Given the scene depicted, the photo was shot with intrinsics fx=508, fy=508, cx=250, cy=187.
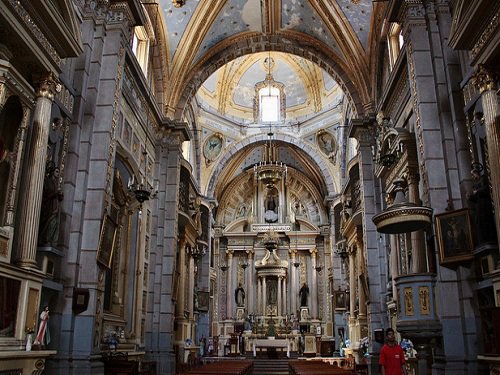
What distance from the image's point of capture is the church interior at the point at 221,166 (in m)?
7.78

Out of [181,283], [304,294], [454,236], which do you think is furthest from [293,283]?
[454,236]

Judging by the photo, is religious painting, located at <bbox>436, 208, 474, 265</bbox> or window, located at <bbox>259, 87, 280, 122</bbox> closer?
religious painting, located at <bbox>436, 208, 474, 265</bbox>

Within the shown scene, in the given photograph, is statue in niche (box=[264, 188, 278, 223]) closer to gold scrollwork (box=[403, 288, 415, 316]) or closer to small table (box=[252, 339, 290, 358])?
small table (box=[252, 339, 290, 358])

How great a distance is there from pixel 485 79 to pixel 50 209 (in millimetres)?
7371

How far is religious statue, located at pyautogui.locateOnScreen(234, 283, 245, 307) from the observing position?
1143 inches

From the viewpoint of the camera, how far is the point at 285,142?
26.9 metres

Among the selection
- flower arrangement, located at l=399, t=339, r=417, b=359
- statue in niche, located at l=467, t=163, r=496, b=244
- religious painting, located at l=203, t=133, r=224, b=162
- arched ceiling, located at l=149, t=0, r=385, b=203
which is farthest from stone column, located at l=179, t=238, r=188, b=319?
statue in niche, located at l=467, t=163, r=496, b=244

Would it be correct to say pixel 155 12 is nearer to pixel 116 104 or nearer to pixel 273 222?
pixel 116 104

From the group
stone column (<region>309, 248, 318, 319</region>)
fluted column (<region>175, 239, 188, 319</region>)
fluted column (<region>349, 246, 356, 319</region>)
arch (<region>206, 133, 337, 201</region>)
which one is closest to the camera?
fluted column (<region>175, 239, 188, 319</region>)

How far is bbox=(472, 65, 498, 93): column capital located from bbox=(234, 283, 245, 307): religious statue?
2298cm

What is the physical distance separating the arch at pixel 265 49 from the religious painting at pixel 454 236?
8.81 m

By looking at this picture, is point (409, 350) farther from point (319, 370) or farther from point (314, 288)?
point (314, 288)

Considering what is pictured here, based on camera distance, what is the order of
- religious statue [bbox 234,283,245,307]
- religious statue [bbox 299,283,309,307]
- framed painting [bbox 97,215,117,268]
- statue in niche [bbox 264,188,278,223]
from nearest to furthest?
framed painting [bbox 97,215,117,268] < religious statue [bbox 299,283,309,307] < religious statue [bbox 234,283,245,307] < statue in niche [bbox 264,188,278,223]

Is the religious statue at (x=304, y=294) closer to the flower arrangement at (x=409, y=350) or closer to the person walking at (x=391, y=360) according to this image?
the flower arrangement at (x=409, y=350)
